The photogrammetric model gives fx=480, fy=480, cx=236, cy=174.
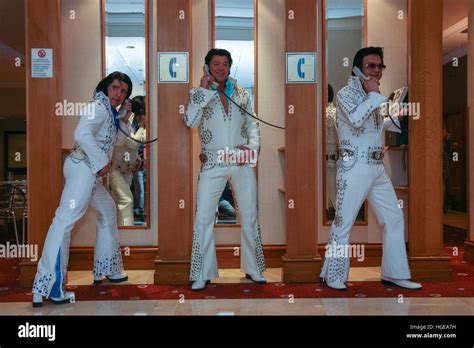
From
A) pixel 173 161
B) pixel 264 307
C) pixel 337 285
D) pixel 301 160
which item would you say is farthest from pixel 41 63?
pixel 337 285

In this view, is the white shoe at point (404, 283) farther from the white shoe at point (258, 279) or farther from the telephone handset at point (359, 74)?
the telephone handset at point (359, 74)

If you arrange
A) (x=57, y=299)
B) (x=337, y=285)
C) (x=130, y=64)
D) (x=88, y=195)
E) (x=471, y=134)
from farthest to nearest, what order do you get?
(x=471, y=134), (x=130, y=64), (x=337, y=285), (x=88, y=195), (x=57, y=299)

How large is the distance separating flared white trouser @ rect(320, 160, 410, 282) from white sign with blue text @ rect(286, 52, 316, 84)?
2.54 ft

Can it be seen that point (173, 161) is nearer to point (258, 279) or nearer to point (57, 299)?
point (258, 279)

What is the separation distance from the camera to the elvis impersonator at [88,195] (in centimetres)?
316

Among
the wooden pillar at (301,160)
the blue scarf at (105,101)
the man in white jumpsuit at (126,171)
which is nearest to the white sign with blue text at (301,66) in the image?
the wooden pillar at (301,160)

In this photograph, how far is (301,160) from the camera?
3.72 meters

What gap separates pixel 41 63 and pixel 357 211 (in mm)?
2689

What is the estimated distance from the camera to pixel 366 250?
441 cm

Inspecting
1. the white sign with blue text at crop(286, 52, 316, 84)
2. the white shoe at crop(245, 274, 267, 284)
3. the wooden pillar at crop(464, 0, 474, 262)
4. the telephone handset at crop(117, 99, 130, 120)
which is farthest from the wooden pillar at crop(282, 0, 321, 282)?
the wooden pillar at crop(464, 0, 474, 262)

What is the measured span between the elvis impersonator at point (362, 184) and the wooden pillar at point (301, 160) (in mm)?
228

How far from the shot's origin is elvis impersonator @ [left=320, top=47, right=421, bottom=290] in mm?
3455

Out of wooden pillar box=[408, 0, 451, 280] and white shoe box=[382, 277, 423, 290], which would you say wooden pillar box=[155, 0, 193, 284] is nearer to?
white shoe box=[382, 277, 423, 290]
